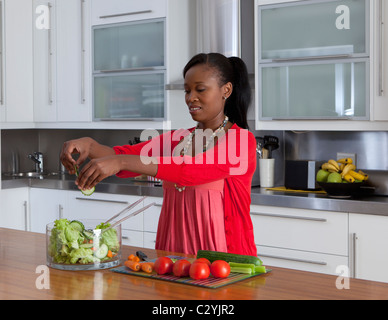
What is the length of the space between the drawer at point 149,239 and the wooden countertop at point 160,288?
193 centimetres

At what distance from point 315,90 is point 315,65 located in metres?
0.14

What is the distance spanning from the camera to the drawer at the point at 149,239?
12.5ft

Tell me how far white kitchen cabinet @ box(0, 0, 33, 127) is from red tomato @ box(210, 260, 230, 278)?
122 inches

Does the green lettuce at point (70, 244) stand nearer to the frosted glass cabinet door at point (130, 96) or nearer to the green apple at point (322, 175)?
the green apple at point (322, 175)

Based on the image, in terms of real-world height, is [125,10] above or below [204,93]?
above

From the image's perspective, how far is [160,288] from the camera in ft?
5.34

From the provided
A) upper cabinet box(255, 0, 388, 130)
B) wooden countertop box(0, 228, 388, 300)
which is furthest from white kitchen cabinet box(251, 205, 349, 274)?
wooden countertop box(0, 228, 388, 300)

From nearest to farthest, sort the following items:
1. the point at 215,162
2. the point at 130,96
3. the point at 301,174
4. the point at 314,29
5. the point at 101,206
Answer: the point at 215,162 < the point at 314,29 < the point at 301,174 < the point at 101,206 < the point at 130,96

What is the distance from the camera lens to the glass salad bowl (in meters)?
1.83

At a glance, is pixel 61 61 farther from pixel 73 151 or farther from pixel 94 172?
pixel 94 172

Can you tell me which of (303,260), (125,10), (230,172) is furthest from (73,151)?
(125,10)

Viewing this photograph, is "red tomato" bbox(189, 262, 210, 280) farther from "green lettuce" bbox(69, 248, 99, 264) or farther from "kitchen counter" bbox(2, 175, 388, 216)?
"kitchen counter" bbox(2, 175, 388, 216)
